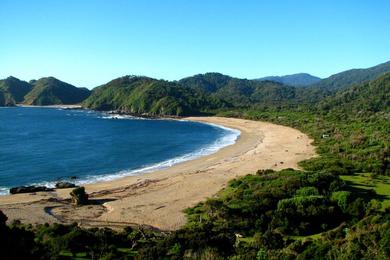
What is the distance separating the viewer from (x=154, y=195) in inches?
1794

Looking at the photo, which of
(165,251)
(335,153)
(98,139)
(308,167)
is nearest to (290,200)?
(165,251)

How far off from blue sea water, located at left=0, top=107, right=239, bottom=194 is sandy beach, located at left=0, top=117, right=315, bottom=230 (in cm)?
525

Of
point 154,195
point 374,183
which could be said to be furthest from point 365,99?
point 154,195

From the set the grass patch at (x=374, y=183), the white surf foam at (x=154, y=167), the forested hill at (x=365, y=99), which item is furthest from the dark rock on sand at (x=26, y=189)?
the forested hill at (x=365, y=99)

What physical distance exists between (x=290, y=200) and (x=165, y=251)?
14.9 metres

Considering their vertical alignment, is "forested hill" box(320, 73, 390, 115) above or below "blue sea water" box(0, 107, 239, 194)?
above

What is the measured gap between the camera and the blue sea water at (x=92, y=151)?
58906 millimetres

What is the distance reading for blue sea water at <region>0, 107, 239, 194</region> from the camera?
58.9 meters

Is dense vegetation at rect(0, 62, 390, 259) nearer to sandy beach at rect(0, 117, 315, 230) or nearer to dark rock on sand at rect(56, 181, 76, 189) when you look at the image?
sandy beach at rect(0, 117, 315, 230)

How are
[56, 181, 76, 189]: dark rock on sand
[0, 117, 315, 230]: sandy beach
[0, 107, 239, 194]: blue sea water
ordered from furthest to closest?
[0, 107, 239, 194]: blue sea water
[56, 181, 76, 189]: dark rock on sand
[0, 117, 315, 230]: sandy beach

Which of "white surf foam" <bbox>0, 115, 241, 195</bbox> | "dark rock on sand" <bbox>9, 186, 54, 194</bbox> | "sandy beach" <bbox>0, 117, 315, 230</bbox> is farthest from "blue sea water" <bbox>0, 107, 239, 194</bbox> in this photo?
"sandy beach" <bbox>0, 117, 315, 230</bbox>

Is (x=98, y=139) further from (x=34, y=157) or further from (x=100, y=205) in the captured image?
(x=100, y=205)

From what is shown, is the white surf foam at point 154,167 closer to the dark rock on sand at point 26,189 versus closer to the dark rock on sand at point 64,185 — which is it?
the dark rock on sand at point 26,189

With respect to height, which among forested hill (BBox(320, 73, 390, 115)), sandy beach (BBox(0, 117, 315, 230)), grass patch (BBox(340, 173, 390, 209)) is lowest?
sandy beach (BBox(0, 117, 315, 230))
